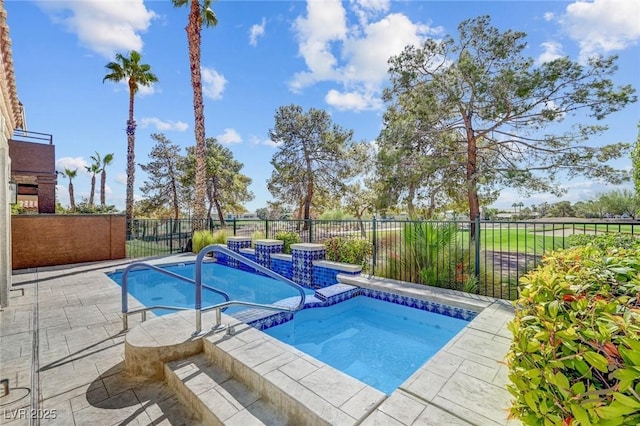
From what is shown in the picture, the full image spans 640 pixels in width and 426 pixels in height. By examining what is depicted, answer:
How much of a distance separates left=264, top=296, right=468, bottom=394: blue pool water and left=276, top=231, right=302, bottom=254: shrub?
3.36 m

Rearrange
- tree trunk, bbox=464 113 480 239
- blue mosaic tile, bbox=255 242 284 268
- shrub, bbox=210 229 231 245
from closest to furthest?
blue mosaic tile, bbox=255 242 284 268
shrub, bbox=210 229 231 245
tree trunk, bbox=464 113 480 239

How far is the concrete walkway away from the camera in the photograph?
200 cm

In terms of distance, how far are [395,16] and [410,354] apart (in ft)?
29.0

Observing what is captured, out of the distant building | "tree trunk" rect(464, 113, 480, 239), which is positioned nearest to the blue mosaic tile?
"tree trunk" rect(464, 113, 480, 239)

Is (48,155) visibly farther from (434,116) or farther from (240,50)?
(434,116)

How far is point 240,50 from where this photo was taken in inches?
404

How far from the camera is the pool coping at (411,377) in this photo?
1.90 metres

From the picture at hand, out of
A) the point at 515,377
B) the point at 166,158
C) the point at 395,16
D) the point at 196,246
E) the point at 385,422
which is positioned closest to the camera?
the point at 515,377

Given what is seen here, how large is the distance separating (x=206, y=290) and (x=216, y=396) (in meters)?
4.71

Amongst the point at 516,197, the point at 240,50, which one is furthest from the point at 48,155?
the point at 516,197

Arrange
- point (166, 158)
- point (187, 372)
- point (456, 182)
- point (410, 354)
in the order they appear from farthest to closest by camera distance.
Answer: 1. point (166, 158)
2. point (456, 182)
3. point (410, 354)
4. point (187, 372)

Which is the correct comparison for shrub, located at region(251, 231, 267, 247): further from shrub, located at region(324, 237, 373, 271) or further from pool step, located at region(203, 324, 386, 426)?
pool step, located at region(203, 324, 386, 426)

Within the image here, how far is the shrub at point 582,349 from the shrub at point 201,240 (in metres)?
9.68

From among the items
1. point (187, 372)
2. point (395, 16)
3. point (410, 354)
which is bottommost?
point (410, 354)
